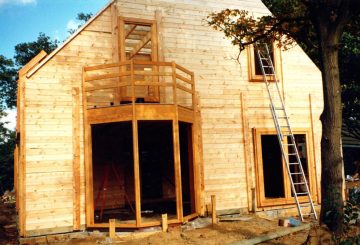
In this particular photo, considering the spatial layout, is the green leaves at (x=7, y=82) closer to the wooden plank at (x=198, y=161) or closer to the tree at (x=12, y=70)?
the tree at (x=12, y=70)

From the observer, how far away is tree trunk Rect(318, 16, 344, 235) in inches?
325

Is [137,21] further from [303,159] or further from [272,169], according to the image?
[272,169]

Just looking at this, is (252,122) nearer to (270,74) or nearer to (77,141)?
(270,74)

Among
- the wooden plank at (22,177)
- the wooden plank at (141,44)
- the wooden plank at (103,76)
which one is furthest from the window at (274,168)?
the wooden plank at (22,177)

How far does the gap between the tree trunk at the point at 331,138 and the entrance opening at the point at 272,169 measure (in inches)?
282

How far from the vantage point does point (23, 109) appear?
9.83m

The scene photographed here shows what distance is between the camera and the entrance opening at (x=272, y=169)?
1592 cm

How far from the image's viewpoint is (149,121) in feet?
34.6

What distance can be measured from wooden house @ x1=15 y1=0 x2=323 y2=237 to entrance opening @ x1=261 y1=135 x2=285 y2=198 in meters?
0.24

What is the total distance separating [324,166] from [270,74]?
19.5ft

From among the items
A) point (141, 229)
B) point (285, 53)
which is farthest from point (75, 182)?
point (285, 53)

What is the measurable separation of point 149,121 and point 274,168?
26.4 feet

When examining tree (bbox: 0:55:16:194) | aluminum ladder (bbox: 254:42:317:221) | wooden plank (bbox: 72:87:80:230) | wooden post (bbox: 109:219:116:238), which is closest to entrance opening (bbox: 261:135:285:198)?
aluminum ladder (bbox: 254:42:317:221)

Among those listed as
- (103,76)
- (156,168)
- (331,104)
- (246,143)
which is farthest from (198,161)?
(331,104)
